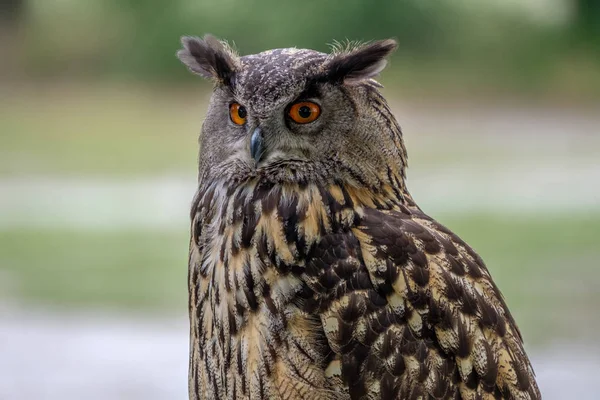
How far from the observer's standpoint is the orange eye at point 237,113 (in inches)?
71.1

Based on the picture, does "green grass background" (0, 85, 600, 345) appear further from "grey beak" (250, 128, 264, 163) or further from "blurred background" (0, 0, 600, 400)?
"grey beak" (250, 128, 264, 163)

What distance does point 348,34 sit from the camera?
5352mm

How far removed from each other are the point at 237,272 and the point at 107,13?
16.6 ft

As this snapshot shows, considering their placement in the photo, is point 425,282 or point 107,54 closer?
point 425,282

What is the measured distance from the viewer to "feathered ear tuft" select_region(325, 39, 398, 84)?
5.62ft

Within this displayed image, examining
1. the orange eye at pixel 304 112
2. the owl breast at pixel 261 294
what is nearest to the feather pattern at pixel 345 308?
the owl breast at pixel 261 294

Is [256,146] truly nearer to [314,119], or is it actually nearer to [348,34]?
[314,119]

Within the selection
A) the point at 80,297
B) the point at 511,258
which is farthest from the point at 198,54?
the point at 511,258

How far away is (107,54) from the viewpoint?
668 cm

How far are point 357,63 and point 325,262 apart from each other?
0.37 meters

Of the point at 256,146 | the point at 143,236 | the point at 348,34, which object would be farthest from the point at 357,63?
the point at 143,236

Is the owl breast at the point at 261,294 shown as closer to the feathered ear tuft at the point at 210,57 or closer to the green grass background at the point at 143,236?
the feathered ear tuft at the point at 210,57

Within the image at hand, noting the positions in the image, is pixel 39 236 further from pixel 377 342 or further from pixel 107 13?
pixel 377 342

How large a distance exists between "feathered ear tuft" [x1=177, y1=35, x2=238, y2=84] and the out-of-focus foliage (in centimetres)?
287
